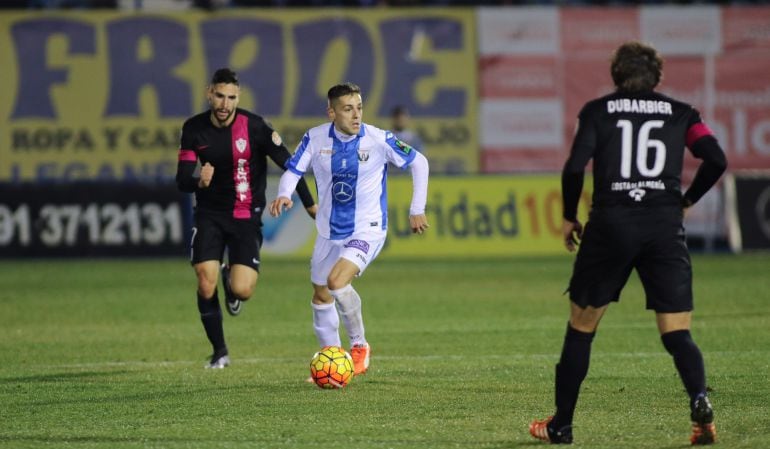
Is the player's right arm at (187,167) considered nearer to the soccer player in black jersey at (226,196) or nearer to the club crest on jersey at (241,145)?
the soccer player in black jersey at (226,196)

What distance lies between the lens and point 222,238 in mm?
11609

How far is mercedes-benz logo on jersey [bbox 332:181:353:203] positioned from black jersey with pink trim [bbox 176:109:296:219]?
83 cm

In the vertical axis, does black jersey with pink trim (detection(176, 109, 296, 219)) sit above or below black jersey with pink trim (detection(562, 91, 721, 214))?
below

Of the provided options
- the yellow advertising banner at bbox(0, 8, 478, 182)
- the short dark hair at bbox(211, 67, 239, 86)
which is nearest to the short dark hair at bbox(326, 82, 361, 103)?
the short dark hair at bbox(211, 67, 239, 86)

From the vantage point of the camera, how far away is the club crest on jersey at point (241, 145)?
37.7ft

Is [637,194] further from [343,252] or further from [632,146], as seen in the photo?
[343,252]

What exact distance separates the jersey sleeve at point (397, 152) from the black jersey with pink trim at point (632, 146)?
3238 millimetres

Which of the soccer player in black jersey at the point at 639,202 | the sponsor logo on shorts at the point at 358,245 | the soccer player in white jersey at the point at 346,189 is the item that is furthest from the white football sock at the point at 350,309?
the soccer player in black jersey at the point at 639,202

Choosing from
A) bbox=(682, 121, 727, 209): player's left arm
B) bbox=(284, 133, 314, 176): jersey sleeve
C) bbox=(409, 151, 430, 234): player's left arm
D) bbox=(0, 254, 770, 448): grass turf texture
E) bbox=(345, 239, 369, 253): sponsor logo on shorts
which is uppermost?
bbox=(682, 121, 727, 209): player's left arm

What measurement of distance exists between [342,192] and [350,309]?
0.85m

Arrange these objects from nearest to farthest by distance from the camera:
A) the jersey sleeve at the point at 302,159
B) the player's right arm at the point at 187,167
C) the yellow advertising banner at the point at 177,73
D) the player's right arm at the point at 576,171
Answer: the player's right arm at the point at 576,171
the jersey sleeve at the point at 302,159
the player's right arm at the point at 187,167
the yellow advertising banner at the point at 177,73

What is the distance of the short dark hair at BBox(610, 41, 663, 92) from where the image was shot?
752cm

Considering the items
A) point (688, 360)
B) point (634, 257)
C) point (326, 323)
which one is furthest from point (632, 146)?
point (326, 323)

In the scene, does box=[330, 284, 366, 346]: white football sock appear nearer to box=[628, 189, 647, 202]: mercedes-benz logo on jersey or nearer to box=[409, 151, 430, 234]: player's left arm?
box=[409, 151, 430, 234]: player's left arm
